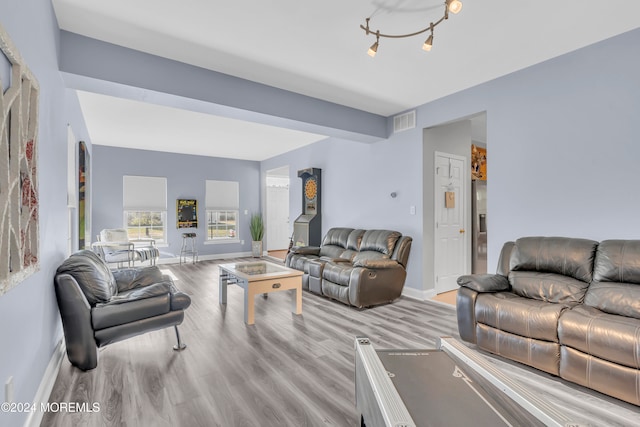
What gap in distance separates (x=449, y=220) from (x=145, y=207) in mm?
6810

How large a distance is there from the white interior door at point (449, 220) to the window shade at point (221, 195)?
585cm

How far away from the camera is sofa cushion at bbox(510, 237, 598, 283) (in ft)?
8.77

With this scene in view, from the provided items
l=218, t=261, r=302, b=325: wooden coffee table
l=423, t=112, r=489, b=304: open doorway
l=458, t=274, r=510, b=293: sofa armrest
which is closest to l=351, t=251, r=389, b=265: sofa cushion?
l=423, t=112, r=489, b=304: open doorway

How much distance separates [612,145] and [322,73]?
2.89 m

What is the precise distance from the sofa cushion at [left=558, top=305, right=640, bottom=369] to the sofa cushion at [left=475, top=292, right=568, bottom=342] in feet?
0.23

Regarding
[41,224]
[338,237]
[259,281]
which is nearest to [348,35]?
[259,281]

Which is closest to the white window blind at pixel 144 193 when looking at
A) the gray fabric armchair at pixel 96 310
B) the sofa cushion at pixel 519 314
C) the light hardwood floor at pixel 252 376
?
the light hardwood floor at pixel 252 376

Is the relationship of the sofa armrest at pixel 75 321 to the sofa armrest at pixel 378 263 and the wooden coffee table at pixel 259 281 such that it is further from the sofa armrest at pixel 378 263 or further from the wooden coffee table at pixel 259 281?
the sofa armrest at pixel 378 263

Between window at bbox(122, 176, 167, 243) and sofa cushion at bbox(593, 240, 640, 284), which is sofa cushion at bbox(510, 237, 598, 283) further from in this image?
window at bbox(122, 176, 167, 243)

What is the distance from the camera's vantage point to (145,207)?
299 inches

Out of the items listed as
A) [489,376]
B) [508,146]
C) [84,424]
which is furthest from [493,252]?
[84,424]

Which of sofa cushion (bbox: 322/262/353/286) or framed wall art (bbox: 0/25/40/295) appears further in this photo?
sofa cushion (bbox: 322/262/353/286)

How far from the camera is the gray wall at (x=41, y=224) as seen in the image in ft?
4.75

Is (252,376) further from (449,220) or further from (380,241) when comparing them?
(449,220)
